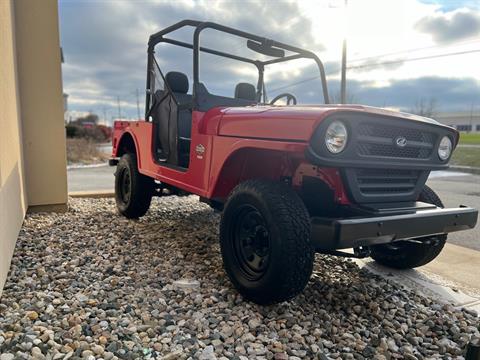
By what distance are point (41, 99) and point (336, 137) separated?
429 cm

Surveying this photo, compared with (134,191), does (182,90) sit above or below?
above

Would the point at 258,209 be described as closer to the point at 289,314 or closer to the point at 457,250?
the point at 289,314

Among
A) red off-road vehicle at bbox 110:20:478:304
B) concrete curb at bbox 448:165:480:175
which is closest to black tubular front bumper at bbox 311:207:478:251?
red off-road vehicle at bbox 110:20:478:304

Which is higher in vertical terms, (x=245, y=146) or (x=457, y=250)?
(x=245, y=146)

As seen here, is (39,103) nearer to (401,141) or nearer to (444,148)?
(401,141)

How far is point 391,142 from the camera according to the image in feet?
8.50

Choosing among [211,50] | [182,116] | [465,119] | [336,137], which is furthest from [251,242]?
[465,119]

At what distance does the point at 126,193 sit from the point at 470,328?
4.09 meters

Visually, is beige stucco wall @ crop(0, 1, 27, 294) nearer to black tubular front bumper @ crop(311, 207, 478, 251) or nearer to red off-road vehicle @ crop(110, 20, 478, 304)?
red off-road vehicle @ crop(110, 20, 478, 304)

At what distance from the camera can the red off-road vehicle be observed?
90.7 inches

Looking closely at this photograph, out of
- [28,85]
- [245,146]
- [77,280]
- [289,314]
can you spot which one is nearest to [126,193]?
[28,85]

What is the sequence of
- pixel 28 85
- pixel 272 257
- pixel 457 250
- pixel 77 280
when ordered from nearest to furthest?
pixel 272 257, pixel 77 280, pixel 457 250, pixel 28 85

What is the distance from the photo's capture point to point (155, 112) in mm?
4473

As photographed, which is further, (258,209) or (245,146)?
(245,146)
